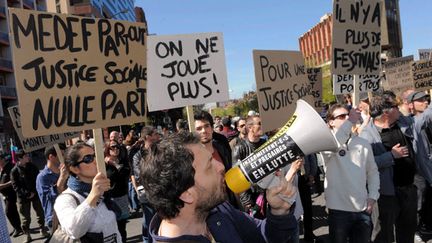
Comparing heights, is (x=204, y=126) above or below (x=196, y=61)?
A: below

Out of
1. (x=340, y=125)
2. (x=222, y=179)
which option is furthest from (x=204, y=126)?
(x=222, y=179)

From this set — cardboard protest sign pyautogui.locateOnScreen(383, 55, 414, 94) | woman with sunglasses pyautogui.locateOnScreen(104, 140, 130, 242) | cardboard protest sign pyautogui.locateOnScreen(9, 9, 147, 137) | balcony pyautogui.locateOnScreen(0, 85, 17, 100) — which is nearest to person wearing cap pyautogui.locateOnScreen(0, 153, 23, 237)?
woman with sunglasses pyautogui.locateOnScreen(104, 140, 130, 242)

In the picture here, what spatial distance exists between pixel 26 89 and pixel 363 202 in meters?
2.85

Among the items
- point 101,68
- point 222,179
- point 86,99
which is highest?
point 101,68

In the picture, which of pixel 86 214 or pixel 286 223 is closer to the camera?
pixel 286 223

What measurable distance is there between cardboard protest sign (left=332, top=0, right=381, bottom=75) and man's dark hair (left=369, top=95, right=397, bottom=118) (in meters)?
0.40

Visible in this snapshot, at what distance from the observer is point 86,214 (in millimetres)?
2641

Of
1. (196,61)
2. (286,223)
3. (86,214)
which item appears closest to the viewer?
(286,223)

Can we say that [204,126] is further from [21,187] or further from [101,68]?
[21,187]

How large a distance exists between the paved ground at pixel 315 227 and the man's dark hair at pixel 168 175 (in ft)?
13.5

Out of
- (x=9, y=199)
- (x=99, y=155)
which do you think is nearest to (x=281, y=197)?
(x=99, y=155)

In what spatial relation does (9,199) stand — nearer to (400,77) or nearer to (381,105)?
(381,105)

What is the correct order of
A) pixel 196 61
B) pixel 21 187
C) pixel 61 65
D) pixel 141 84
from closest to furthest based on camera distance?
pixel 61 65 → pixel 141 84 → pixel 196 61 → pixel 21 187

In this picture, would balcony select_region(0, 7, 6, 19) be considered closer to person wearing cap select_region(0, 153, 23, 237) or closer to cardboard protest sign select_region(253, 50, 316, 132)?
person wearing cap select_region(0, 153, 23, 237)
